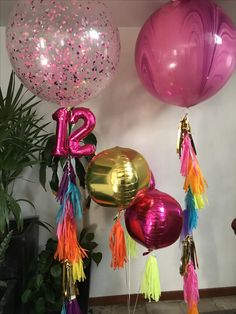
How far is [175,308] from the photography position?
1.69 m

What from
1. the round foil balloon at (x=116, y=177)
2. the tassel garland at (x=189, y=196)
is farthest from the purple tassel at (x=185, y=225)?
the round foil balloon at (x=116, y=177)

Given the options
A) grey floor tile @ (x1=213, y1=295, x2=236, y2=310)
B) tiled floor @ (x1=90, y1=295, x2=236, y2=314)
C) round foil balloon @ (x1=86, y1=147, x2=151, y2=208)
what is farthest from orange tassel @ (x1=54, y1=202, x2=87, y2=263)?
grey floor tile @ (x1=213, y1=295, x2=236, y2=310)

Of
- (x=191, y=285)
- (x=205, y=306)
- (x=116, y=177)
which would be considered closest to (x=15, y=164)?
(x=116, y=177)

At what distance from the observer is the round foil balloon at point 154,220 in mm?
1028

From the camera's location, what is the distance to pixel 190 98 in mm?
1109

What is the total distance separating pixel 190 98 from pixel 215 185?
791 millimetres

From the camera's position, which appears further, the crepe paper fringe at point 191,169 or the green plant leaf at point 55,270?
the green plant leaf at point 55,270

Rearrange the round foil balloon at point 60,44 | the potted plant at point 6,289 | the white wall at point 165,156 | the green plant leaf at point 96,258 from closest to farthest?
1. the round foil balloon at point 60,44
2. the potted plant at point 6,289
3. the green plant leaf at point 96,258
4. the white wall at point 165,156

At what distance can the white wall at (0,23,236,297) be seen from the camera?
1615 mm

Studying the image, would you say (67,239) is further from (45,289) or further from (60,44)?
(60,44)

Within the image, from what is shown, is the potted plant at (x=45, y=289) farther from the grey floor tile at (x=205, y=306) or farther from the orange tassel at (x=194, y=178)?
the orange tassel at (x=194, y=178)

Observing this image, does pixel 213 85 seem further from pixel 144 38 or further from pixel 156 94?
pixel 144 38

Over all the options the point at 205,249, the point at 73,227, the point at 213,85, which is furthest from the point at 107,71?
the point at 205,249

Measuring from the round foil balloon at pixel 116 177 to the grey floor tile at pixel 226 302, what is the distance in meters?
1.10
